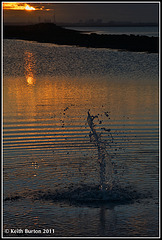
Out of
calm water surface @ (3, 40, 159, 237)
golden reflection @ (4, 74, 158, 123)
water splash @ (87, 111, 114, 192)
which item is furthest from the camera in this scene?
golden reflection @ (4, 74, 158, 123)

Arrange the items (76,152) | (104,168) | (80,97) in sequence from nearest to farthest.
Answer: (104,168) → (76,152) → (80,97)

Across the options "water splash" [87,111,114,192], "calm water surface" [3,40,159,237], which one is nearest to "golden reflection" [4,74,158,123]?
"calm water surface" [3,40,159,237]

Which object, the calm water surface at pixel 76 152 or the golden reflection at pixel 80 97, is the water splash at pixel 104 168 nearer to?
the calm water surface at pixel 76 152

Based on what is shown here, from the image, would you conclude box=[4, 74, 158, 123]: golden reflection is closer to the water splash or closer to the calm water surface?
the calm water surface

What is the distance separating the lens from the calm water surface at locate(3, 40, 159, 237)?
1196 cm

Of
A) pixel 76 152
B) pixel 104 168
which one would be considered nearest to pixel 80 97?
pixel 76 152

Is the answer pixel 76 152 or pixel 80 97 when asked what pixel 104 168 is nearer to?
pixel 76 152

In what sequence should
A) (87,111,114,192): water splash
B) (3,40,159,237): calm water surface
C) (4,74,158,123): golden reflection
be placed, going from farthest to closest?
(4,74,158,123): golden reflection → (87,111,114,192): water splash → (3,40,159,237): calm water surface

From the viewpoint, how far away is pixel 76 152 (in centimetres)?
1738

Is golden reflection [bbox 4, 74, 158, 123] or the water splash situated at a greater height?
golden reflection [bbox 4, 74, 158, 123]

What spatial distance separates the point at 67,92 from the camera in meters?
29.4

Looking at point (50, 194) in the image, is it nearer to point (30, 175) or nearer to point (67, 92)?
point (30, 175)

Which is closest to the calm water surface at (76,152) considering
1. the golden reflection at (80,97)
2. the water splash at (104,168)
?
the golden reflection at (80,97)

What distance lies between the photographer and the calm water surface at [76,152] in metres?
12.0
